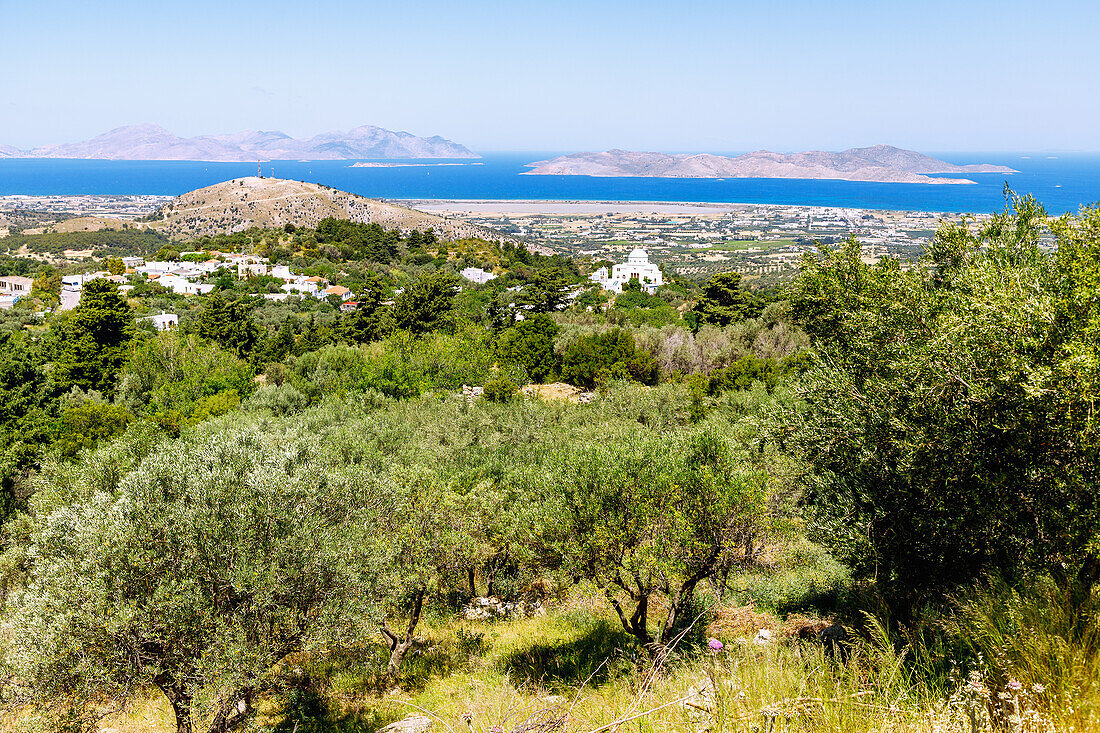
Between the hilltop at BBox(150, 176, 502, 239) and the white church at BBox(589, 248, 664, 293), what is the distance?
1957 inches

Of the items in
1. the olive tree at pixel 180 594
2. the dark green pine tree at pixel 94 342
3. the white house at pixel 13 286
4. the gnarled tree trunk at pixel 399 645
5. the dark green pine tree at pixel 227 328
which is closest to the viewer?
the olive tree at pixel 180 594

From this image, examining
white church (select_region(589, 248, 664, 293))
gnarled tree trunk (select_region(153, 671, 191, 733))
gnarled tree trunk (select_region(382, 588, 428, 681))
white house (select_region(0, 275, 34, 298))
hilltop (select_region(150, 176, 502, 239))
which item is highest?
hilltop (select_region(150, 176, 502, 239))

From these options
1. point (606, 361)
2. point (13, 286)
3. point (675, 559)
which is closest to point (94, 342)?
point (606, 361)

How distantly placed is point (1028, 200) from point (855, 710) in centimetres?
896

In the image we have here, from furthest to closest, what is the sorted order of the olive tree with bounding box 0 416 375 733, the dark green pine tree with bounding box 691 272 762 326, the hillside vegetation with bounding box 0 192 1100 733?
the dark green pine tree with bounding box 691 272 762 326
the olive tree with bounding box 0 416 375 733
the hillside vegetation with bounding box 0 192 1100 733

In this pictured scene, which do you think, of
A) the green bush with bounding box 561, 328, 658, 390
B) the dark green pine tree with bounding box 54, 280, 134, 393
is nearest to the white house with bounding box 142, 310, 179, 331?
the dark green pine tree with bounding box 54, 280, 134, 393

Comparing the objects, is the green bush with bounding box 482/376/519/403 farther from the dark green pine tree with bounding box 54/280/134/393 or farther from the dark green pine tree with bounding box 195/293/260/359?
the dark green pine tree with bounding box 54/280/134/393

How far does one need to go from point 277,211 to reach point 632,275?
9592cm

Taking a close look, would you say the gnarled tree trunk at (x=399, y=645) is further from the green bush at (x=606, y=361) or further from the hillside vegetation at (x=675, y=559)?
the green bush at (x=606, y=361)

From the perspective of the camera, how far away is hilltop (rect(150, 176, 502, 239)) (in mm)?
136125

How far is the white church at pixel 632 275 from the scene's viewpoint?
7719 centimetres

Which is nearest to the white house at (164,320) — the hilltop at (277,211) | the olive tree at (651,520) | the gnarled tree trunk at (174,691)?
the gnarled tree trunk at (174,691)

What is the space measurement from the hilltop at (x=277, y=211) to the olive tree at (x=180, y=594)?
119275 mm

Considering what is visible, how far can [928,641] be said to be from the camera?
21.8 ft
